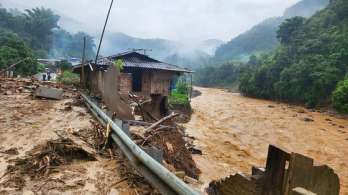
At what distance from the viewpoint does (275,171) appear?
150 centimetres

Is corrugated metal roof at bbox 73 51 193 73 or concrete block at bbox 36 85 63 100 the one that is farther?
corrugated metal roof at bbox 73 51 193 73

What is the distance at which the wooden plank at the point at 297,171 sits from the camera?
139cm

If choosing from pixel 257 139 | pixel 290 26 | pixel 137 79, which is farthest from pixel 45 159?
pixel 290 26

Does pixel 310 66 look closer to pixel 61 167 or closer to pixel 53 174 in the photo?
pixel 61 167

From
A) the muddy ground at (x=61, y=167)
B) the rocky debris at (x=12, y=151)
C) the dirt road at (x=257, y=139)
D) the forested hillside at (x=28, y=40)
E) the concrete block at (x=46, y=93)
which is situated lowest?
the dirt road at (x=257, y=139)

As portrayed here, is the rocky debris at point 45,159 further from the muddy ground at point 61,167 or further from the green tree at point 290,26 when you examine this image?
the green tree at point 290,26

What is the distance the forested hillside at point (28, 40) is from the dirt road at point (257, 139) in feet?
69.8

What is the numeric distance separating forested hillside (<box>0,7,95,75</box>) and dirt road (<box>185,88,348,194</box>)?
838 inches

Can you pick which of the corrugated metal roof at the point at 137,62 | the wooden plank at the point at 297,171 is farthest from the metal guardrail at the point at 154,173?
the corrugated metal roof at the point at 137,62

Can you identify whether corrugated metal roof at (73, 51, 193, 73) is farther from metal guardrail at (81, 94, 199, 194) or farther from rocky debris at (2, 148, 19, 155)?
metal guardrail at (81, 94, 199, 194)

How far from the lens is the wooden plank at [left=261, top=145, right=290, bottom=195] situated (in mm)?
1450

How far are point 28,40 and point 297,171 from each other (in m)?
57.8

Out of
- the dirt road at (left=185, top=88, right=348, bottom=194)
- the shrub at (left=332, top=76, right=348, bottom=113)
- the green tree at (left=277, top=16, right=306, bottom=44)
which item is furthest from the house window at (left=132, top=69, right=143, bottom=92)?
the green tree at (left=277, top=16, right=306, bottom=44)

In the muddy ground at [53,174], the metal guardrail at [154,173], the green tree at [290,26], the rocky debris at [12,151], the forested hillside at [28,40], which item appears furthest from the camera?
the green tree at [290,26]
